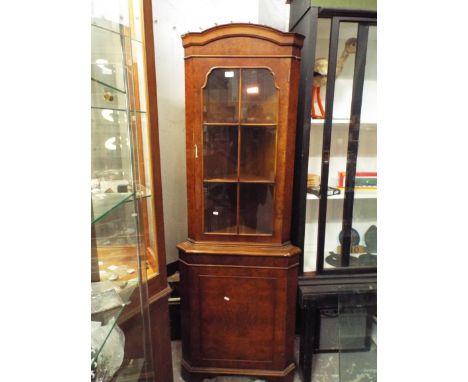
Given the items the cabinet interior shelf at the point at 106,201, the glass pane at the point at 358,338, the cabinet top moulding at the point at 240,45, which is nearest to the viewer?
the cabinet interior shelf at the point at 106,201

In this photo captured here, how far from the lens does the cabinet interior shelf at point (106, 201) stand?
0.63m

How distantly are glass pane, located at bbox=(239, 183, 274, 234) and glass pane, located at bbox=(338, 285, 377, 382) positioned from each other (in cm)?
50

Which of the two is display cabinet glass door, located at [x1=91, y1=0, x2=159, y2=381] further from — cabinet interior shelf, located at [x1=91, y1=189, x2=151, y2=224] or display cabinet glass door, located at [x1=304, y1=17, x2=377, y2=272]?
display cabinet glass door, located at [x1=304, y1=17, x2=377, y2=272]

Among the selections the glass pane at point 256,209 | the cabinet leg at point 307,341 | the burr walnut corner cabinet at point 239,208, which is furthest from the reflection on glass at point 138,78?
the cabinet leg at point 307,341

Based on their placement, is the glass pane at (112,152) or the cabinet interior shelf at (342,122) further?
the cabinet interior shelf at (342,122)

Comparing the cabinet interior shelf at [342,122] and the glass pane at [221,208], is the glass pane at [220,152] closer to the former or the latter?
the glass pane at [221,208]

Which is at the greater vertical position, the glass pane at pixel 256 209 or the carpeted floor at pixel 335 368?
the glass pane at pixel 256 209

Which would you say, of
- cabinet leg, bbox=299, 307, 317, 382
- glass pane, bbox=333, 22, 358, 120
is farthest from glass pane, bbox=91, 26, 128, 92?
cabinet leg, bbox=299, 307, 317, 382

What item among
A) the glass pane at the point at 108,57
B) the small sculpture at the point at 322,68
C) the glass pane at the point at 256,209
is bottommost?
the glass pane at the point at 256,209

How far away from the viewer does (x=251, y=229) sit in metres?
1.52
